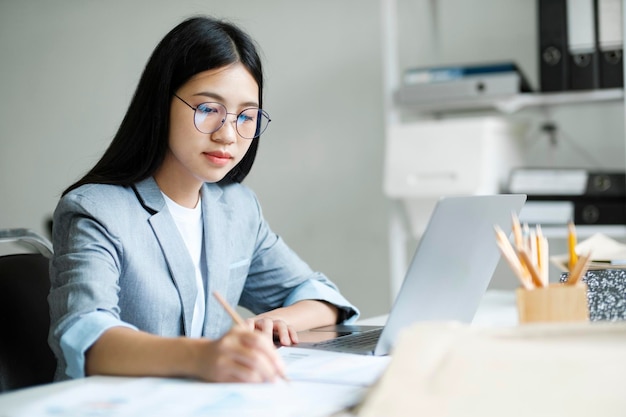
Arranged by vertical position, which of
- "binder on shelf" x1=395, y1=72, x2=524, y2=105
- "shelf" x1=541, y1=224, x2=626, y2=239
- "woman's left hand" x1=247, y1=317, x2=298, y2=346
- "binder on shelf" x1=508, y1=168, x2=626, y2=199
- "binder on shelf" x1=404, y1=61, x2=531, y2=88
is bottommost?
"shelf" x1=541, y1=224, x2=626, y2=239

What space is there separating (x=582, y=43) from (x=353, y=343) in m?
1.60

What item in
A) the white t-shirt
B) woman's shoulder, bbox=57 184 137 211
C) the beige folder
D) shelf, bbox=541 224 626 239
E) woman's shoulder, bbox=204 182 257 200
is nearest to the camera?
the beige folder

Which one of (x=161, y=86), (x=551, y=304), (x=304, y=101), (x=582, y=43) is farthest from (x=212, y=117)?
(x=304, y=101)

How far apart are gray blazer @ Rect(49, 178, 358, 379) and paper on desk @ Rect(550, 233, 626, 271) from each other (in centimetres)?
41

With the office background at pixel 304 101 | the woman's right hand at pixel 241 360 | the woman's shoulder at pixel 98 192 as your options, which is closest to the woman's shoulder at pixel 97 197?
the woman's shoulder at pixel 98 192

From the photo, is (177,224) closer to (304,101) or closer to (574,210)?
(574,210)

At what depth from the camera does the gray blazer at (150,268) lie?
3.68 feet

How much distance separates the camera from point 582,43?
97.2 inches

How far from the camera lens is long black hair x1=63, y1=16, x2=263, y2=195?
138 cm

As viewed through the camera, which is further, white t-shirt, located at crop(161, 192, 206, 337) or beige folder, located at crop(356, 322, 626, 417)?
white t-shirt, located at crop(161, 192, 206, 337)

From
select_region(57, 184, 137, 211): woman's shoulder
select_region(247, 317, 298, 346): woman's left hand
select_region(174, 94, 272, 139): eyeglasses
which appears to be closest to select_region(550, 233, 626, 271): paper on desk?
select_region(247, 317, 298, 346): woman's left hand

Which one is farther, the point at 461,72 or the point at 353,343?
the point at 461,72

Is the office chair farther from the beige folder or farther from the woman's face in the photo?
the beige folder

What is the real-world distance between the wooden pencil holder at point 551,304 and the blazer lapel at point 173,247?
0.64m
